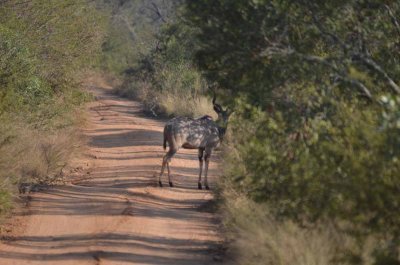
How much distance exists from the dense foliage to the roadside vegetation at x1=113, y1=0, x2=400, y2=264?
1cm

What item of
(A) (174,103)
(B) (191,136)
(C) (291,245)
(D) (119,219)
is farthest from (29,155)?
(A) (174,103)

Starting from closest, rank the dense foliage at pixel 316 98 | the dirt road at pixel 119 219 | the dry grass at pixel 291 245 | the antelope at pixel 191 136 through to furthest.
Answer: the dense foliage at pixel 316 98
the dry grass at pixel 291 245
the dirt road at pixel 119 219
the antelope at pixel 191 136

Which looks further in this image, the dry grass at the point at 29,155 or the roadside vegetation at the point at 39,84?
the roadside vegetation at the point at 39,84

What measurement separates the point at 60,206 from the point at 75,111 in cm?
1267

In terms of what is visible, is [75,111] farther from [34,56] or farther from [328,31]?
[328,31]

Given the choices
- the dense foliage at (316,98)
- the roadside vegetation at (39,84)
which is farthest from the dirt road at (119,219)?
the dense foliage at (316,98)

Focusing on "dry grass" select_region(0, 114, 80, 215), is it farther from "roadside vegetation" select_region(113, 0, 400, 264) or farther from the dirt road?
"roadside vegetation" select_region(113, 0, 400, 264)

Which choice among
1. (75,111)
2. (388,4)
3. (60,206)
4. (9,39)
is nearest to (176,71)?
(75,111)

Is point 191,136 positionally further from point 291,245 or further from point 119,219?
point 291,245

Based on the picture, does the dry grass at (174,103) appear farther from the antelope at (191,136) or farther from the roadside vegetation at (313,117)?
the roadside vegetation at (313,117)

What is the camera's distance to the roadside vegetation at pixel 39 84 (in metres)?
15.2

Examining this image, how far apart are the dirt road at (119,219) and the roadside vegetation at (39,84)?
27.2 inches

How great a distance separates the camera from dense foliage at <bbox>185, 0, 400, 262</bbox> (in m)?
8.01

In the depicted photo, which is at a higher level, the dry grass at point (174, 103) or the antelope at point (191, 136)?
the antelope at point (191, 136)
